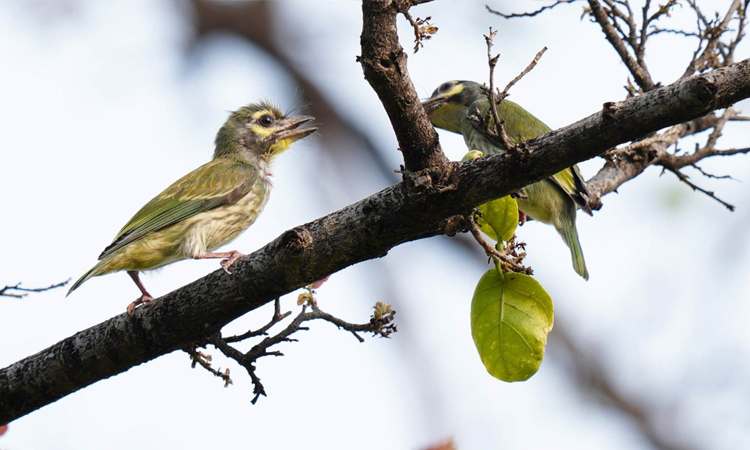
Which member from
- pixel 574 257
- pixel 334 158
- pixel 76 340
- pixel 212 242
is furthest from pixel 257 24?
pixel 76 340

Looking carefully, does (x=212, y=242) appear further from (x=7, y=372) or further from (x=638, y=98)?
(x=638, y=98)

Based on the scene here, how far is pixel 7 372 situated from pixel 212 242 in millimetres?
2016

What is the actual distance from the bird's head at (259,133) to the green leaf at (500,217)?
3490 millimetres

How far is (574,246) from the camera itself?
567 cm

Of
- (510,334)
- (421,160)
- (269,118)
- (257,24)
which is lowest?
(510,334)

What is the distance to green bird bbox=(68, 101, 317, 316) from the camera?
195 inches

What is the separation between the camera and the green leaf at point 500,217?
2971 millimetres

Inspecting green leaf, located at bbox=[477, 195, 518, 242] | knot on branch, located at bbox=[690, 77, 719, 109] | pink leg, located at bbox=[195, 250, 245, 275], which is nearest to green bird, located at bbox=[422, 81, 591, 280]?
pink leg, located at bbox=[195, 250, 245, 275]

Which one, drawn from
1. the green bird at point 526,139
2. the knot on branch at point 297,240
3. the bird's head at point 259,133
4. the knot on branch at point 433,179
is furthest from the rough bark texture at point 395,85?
the bird's head at point 259,133

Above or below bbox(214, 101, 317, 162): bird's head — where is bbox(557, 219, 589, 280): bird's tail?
below

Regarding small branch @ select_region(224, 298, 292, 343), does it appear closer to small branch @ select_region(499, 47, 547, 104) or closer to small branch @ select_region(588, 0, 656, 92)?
small branch @ select_region(499, 47, 547, 104)

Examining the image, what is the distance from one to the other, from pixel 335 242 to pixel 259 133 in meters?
3.76

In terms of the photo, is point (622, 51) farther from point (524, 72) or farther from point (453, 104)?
point (524, 72)

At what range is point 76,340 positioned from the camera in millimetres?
3537
